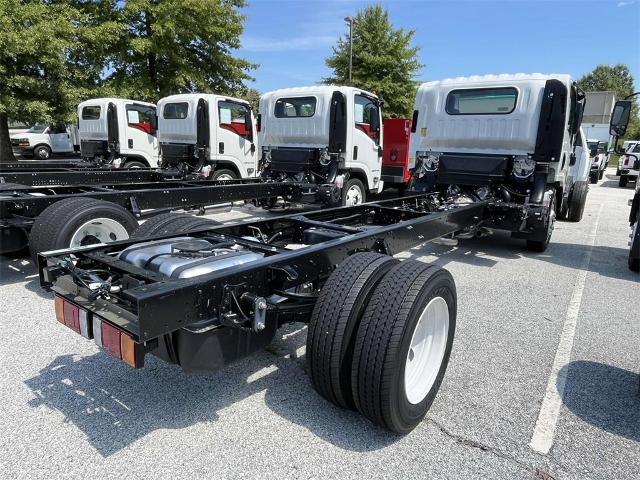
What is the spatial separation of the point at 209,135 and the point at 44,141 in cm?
1613

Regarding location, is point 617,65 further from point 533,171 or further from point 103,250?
point 103,250

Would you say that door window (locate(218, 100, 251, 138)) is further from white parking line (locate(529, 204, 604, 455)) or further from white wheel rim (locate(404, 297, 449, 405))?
white wheel rim (locate(404, 297, 449, 405))

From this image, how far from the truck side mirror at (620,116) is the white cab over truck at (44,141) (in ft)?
69.6

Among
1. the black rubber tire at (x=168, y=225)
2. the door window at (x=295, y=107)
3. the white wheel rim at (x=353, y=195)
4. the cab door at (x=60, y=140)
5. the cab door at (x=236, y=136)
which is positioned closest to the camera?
the black rubber tire at (x=168, y=225)

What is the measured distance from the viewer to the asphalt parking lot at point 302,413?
232 cm

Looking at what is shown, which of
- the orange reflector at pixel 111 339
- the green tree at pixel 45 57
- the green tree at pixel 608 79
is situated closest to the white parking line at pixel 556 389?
the orange reflector at pixel 111 339

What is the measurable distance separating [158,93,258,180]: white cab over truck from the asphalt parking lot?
22.2ft

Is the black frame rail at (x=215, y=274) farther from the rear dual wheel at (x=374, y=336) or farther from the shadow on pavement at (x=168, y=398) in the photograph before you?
the shadow on pavement at (x=168, y=398)

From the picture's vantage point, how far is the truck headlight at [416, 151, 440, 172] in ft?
23.9

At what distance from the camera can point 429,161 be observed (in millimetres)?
7324

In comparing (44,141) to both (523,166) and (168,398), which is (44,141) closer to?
(523,166)

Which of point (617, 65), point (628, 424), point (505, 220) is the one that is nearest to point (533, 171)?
point (505, 220)

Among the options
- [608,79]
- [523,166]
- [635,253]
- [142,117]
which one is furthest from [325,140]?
[608,79]

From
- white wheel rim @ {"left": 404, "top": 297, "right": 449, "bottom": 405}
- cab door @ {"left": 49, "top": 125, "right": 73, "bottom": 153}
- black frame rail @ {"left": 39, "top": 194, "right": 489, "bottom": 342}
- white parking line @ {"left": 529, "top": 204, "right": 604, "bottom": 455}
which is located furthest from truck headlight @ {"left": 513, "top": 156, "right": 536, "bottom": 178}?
cab door @ {"left": 49, "top": 125, "right": 73, "bottom": 153}
